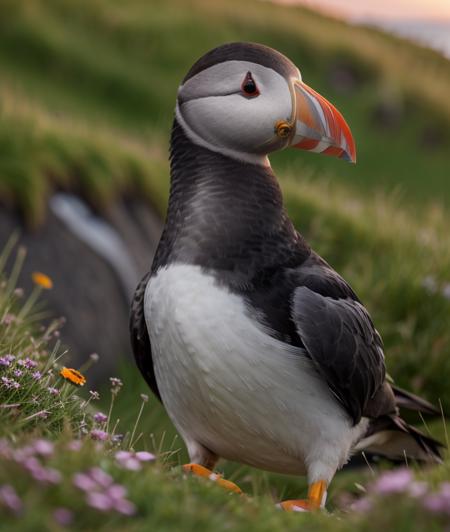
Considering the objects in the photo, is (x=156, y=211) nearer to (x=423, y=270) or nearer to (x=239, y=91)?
(x=423, y=270)

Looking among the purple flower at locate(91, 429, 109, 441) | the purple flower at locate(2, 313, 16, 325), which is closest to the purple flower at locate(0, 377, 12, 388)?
the purple flower at locate(91, 429, 109, 441)

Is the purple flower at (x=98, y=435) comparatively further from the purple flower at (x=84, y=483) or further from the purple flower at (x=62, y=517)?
the purple flower at (x=62, y=517)

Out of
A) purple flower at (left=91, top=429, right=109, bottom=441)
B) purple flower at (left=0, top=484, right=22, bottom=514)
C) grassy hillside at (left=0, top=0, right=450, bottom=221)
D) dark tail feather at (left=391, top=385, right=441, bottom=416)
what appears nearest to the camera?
purple flower at (left=0, top=484, right=22, bottom=514)

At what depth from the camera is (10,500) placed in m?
2.63

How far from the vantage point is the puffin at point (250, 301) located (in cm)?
425

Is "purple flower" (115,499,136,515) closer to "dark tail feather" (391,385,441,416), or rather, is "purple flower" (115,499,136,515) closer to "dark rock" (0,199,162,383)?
"dark tail feather" (391,385,441,416)

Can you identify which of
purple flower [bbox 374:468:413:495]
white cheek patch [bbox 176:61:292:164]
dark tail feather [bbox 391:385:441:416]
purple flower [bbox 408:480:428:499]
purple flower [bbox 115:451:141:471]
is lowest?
dark tail feather [bbox 391:385:441:416]

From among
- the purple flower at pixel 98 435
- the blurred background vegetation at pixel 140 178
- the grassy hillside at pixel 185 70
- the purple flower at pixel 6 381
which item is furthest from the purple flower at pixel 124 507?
the grassy hillside at pixel 185 70

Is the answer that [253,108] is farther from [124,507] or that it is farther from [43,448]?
[124,507]

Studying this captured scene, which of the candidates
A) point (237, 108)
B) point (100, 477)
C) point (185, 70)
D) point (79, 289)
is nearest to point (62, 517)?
point (100, 477)

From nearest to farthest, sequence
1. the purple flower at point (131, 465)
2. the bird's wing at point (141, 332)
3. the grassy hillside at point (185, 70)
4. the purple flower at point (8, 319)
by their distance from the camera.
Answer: the purple flower at point (131, 465), the bird's wing at point (141, 332), the purple flower at point (8, 319), the grassy hillside at point (185, 70)

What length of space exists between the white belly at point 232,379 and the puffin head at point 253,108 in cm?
69

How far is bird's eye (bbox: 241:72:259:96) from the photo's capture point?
14.6ft

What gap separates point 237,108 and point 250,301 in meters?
0.90
